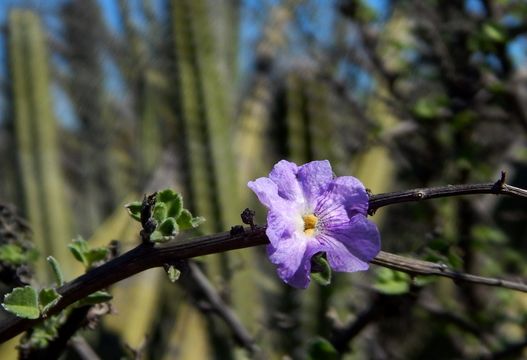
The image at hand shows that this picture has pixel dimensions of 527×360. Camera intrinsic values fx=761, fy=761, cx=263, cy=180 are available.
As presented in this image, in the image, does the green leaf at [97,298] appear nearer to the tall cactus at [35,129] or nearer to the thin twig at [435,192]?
the thin twig at [435,192]

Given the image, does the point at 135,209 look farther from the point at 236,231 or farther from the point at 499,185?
the point at 499,185

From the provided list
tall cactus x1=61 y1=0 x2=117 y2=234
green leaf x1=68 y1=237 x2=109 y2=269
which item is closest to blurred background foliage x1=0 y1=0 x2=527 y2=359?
green leaf x1=68 y1=237 x2=109 y2=269

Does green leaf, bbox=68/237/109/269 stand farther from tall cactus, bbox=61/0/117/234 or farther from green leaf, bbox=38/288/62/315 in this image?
tall cactus, bbox=61/0/117/234

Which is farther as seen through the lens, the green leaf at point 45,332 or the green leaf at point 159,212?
the green leaf at point 45,332

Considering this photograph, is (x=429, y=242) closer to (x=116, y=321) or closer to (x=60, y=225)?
(x=116, y=321)

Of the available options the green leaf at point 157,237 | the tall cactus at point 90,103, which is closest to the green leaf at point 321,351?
the green leaf at point 157,237

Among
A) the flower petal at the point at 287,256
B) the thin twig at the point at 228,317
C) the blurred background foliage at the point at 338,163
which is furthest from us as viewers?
the blurred background foliage at the point at 338,163

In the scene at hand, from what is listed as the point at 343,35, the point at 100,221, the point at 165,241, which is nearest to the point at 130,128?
the point at 100,221
